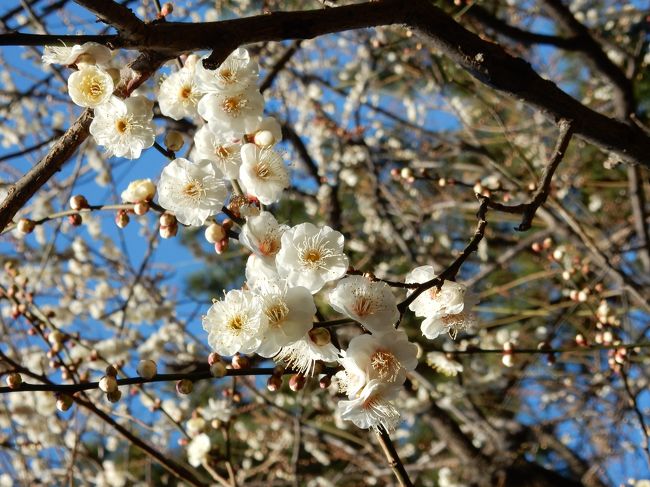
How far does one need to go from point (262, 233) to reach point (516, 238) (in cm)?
431

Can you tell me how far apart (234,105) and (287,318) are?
44cm

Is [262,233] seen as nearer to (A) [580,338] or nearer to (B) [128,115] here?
(B) [128,115]

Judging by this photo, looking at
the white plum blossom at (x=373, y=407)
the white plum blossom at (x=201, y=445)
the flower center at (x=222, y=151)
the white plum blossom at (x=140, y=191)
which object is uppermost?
the flower center at (x=222, y=151)

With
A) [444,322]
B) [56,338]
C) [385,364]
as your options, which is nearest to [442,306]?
[444,322]

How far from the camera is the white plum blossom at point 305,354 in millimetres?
1048

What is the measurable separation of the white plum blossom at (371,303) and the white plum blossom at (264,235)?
0.16 m

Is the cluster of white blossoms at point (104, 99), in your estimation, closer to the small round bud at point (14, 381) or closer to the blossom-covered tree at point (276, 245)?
the blossom-covered tree at point (276, 245)

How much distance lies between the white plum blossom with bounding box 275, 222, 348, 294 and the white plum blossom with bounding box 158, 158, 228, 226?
0.19 metres

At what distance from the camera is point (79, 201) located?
1.33m

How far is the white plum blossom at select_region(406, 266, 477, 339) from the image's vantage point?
117cm

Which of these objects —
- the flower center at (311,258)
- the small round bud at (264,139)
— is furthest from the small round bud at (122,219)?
the flower center at (311,258)

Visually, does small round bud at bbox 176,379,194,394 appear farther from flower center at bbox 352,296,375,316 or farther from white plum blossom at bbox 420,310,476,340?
white plum blossom at bbox 420,310,476,340

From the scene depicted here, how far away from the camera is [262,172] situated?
118cm

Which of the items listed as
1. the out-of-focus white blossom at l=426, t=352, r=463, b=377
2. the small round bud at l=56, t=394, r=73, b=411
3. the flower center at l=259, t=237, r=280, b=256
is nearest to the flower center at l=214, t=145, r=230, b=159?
the flower center at l=259, t=237, r=280, b=256
